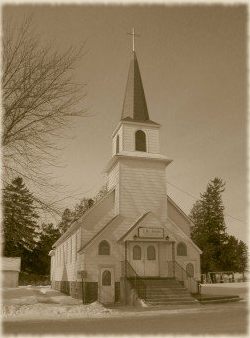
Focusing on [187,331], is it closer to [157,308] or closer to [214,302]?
[157,308]

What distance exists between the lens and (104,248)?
22969 mm

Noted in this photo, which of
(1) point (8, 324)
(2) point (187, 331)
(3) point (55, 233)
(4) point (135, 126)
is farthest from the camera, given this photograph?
(3) point (55, 233)

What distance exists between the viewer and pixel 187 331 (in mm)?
10547

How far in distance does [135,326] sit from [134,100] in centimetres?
1829

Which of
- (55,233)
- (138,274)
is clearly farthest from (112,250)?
(55,233)

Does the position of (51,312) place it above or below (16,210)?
below

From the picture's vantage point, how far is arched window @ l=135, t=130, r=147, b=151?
1032 inches

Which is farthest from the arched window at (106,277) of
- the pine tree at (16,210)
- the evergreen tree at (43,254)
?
→ the evergreen tree at (43,254)

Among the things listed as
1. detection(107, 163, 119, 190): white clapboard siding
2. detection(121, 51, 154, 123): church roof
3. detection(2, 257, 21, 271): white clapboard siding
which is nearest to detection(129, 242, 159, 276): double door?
detection(107, 163, 119, 190): white clapboard siding

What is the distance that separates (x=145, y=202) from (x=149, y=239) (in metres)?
2.76

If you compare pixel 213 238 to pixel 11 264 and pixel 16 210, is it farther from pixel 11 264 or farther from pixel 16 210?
pixel 16 210

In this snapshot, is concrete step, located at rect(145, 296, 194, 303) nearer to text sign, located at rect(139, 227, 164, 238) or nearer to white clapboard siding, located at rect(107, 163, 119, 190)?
text sign, located at rect(139, 227, 164, 238)

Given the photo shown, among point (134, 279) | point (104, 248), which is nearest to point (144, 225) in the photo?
point (104, 248)

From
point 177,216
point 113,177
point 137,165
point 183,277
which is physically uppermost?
point 137,165
